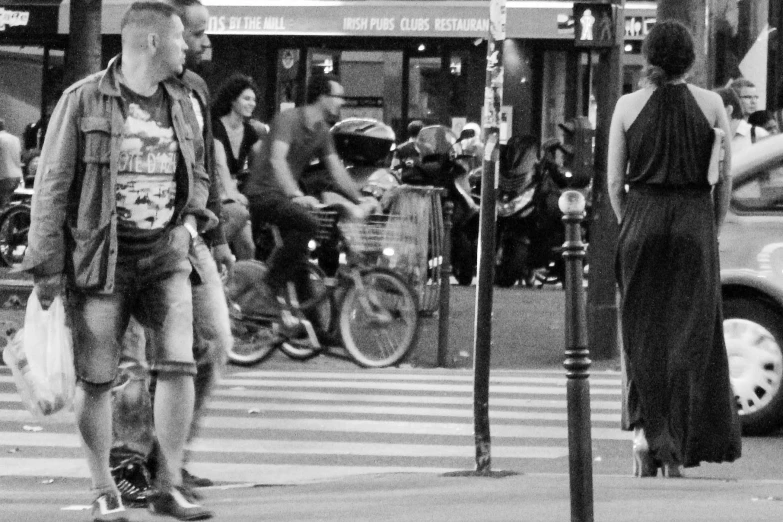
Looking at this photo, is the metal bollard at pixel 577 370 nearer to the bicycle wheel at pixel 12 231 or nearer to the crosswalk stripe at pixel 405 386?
the crosswalk stripe at pixel 405 386

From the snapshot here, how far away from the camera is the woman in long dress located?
6.53 m

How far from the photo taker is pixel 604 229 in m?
12.0

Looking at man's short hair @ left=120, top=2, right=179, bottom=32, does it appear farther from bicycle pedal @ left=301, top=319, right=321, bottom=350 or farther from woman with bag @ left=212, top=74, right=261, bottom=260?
bicycle pedal @ left=301, top=319, right=321, bottom=350

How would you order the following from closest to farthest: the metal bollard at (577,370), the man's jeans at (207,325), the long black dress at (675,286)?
the metal bollard at (577,370) → the man's jeans at (207,325) → the long black dress at (675,286)

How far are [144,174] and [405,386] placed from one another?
16.3 feet

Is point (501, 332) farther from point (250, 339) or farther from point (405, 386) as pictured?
point (405, 386)

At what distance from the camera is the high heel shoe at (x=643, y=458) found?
661cm

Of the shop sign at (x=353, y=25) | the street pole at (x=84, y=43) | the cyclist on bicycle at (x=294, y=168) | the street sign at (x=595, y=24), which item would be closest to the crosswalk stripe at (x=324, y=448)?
the cyclist on bicycle at (x=294, y=168)

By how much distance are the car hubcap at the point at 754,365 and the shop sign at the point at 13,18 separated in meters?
20.2

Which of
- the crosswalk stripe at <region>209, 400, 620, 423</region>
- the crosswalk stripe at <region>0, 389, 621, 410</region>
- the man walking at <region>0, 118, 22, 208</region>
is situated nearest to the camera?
the crosswalk stripe at <region>209, 400, 620, 423</region>

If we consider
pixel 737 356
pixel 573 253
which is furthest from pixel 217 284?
pixel 737 356

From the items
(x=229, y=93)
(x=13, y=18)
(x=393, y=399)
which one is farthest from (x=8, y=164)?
(x=393, y=399)

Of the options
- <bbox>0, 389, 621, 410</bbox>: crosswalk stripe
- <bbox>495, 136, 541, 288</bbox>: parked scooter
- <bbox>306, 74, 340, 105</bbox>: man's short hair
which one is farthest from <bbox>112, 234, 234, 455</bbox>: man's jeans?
<bbox>495, 136, 541, 288</bbox>: parked scooter

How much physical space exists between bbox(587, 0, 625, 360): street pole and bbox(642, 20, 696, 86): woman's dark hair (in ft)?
17.1
